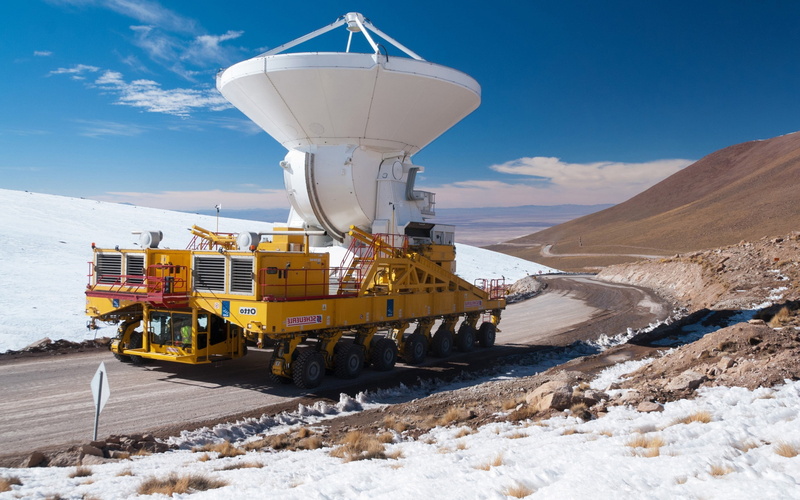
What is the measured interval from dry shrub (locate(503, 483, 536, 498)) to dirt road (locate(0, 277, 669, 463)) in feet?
22.2

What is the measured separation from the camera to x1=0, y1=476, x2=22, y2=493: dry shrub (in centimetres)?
649

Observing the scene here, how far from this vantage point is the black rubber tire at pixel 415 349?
1728 centimetres

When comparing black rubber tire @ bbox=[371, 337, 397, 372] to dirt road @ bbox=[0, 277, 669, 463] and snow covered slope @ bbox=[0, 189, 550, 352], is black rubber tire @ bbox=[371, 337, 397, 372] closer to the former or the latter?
dirt road @ bbox=[0, 277, 669, 463]

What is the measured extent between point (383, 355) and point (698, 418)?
29.4 ft

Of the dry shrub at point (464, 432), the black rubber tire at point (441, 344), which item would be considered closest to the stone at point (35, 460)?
the dry shrub at point (464, 432)

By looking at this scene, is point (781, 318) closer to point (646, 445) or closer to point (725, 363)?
point (725, 363)

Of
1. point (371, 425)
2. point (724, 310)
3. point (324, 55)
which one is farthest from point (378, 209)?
point (724, 310)

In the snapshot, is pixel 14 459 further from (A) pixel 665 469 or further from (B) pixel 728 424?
(B) pixel 728 424

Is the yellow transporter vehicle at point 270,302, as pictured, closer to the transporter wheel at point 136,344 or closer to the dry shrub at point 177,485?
the transporter wheel at point 136,344

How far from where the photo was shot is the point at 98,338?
19.0m

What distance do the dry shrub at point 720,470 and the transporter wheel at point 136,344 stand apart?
13.9 m

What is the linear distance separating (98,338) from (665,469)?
17589 mm

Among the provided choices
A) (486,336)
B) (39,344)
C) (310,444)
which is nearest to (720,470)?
(310,444)

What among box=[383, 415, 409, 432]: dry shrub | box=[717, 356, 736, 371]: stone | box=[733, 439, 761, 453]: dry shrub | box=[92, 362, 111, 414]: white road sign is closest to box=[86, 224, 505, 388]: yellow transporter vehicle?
box=[383, 415, 409, 432]: dry shrub
